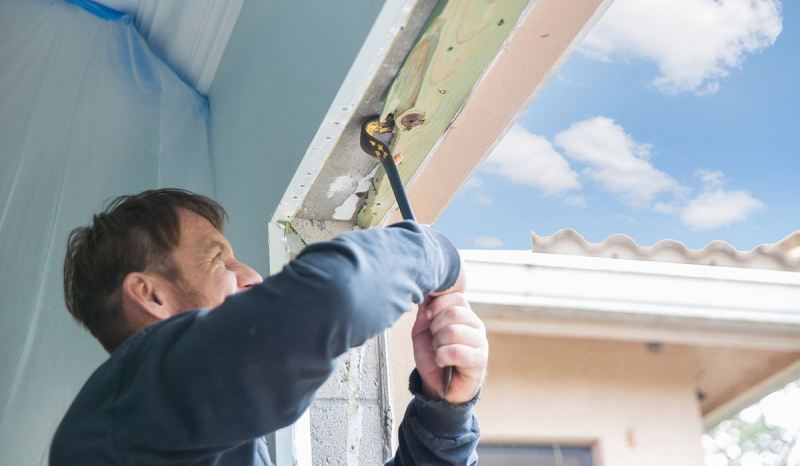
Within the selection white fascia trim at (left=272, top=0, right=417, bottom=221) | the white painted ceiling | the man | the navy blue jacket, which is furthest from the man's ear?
the white painted ceiling

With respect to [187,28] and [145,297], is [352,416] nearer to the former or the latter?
[145,297]

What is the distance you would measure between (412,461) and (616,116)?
8.63 feet

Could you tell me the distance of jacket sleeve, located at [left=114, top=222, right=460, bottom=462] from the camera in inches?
28.7

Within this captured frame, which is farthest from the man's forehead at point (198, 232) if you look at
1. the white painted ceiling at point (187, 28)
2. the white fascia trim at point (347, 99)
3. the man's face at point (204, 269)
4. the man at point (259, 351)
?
the white painted ceiling at point (187, 28)

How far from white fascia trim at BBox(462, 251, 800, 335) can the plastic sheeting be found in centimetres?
100

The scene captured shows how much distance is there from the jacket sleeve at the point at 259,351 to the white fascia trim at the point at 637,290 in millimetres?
1635

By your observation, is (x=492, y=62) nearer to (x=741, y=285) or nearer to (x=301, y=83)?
(x=301, y=83)

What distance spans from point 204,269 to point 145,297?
0.08 metres

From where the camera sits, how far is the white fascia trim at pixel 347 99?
1100 millimetres

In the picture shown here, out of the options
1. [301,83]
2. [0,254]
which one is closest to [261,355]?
[301,83]

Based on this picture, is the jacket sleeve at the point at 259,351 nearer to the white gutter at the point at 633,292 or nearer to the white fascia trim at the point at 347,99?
the white fascia trim at the point at 347,99

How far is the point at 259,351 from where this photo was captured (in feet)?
2.38

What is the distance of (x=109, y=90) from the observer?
1.73 metres

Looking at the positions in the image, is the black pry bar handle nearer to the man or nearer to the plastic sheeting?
the man
